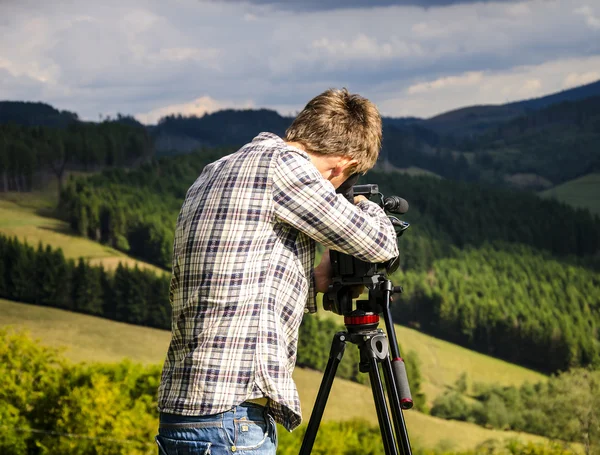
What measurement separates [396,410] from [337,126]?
2.81 feet

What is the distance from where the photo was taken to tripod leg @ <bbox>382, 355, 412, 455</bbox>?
2145mm

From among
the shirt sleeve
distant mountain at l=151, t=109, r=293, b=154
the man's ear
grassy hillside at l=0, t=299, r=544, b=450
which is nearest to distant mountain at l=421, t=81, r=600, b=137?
distant mountain at l=151, t=109, r=293, b=154

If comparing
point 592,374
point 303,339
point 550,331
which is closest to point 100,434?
point 303,339

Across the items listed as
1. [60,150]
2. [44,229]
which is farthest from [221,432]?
[60,150]

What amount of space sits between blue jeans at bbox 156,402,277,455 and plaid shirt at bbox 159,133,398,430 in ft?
0.10

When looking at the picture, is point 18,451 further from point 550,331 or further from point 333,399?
point 550,331

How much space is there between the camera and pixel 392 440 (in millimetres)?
2168

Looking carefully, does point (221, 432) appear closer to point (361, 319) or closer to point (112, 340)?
point (361, 319)

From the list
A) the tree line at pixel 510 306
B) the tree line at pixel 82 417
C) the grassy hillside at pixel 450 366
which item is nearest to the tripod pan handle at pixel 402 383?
the tree line at pixel 82 417

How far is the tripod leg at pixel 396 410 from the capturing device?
2145mm

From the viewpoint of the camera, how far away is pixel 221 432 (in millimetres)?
1809

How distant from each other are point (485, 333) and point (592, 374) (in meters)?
4.13

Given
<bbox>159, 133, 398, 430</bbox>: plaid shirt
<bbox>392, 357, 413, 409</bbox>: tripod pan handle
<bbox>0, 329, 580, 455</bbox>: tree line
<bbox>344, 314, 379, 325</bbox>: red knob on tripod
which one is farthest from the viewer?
<bbox>0, 329, 580, 455</bbox>: tree line

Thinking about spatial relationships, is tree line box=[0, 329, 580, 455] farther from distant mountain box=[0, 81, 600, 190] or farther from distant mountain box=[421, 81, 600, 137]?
distant mountain box=[421, 81, 600, 137]
